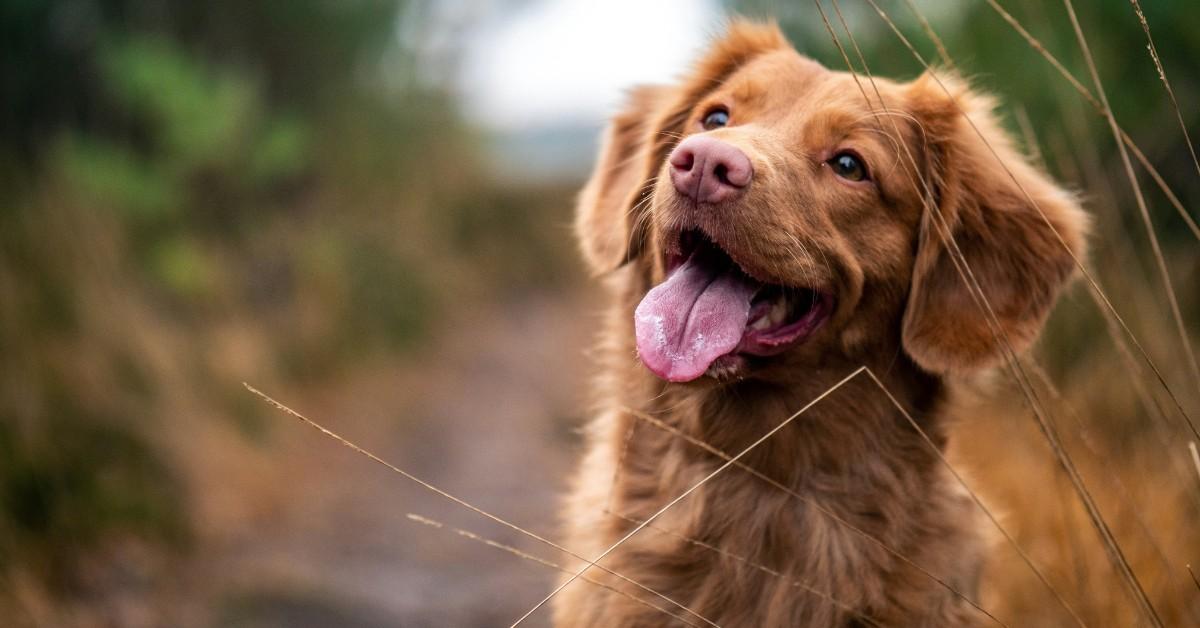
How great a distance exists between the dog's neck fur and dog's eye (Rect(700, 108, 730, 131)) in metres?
0.77

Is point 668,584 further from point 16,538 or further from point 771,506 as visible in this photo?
point 16,538

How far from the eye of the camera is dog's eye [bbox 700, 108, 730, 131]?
9.17ft

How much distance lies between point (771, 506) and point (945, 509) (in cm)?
47

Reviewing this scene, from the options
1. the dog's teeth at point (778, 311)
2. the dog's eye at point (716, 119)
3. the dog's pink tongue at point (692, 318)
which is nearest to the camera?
the dog's pink tongue at point (692, 318)

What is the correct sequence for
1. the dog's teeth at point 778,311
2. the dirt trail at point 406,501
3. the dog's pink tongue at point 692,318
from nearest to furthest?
the dog's pink tongue at point 692,318
the dog's teeth at point 778,311
the dirt trail at point 406,501

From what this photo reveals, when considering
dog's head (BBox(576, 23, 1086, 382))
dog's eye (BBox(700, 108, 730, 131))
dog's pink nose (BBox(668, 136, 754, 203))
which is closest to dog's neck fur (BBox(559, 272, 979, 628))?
dog's head (BBox(576, 23, 1086, 382))

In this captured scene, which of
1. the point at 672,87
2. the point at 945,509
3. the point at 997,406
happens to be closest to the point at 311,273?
the point at 672,87

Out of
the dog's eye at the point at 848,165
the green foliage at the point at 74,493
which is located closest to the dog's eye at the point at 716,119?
the dog's eye at the point at 848,165

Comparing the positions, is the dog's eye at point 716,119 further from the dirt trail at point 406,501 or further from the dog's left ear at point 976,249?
the dirt trail at point 406,501

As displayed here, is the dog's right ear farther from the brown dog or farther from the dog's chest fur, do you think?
the dog's chest fur

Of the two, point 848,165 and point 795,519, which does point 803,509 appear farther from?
point 848,165

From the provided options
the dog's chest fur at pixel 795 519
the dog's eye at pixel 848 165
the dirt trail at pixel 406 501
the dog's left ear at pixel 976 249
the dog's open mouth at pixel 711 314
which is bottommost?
the dirt trail at pixel 406 501

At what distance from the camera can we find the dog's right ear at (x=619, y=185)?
289 cm

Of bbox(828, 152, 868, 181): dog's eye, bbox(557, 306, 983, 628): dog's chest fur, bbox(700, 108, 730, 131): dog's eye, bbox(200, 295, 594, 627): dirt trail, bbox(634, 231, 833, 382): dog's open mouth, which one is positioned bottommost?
bbox(200, 295, 594, 627): dirt trail
